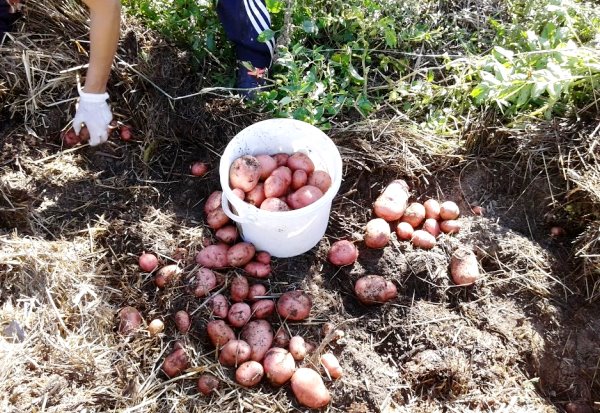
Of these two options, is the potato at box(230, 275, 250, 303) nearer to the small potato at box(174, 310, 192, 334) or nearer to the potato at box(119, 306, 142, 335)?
the small potato at box(174, 310, 192, 334)

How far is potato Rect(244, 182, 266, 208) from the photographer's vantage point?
7.56 feet

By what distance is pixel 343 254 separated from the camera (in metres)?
2.37

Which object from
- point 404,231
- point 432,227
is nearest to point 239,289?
point 404,231

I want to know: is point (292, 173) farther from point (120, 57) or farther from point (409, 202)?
point (120, 57)

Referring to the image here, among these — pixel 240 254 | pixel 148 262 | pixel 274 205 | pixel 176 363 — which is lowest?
pixel 176 363

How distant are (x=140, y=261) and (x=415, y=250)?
1174mm

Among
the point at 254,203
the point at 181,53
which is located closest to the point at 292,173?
the point at 254,203

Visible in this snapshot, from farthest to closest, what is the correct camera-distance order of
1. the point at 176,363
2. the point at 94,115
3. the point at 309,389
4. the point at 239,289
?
the point at 94,115, the point at 239,289, the point at 176,363, the point at 309,389

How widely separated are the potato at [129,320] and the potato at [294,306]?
565mm

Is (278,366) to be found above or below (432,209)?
below

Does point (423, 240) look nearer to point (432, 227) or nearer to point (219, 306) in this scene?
point (432, 227)

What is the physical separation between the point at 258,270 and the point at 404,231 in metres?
0.66

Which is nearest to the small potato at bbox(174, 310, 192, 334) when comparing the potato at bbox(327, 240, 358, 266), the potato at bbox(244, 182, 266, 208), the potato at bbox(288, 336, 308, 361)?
the potato at bbox(288, 336, 308, 361)

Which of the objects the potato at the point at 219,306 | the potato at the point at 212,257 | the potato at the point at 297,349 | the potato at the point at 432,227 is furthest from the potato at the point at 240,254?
the potato at the point at 432,227
